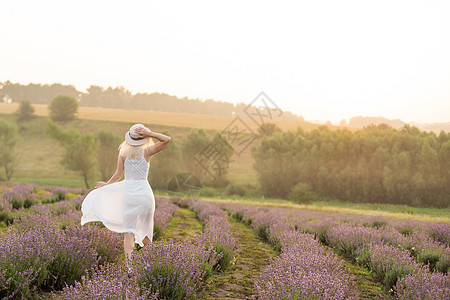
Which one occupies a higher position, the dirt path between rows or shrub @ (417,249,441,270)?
shrub @ (417,249,441,270)

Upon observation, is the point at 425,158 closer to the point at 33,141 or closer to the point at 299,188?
the point at 299,188

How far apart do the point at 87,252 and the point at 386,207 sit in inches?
1062

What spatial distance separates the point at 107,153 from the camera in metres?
43.3

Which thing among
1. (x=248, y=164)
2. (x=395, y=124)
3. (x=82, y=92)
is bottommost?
(x=248, y=164)

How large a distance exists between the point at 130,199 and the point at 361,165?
31.7 m

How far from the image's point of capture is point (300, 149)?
37.3 m

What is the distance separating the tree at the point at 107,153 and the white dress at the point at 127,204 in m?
38.8

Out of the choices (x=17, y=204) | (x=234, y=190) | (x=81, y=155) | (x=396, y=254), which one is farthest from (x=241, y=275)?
(x=81, y=155)

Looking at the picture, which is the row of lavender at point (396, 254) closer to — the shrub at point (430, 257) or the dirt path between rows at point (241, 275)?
the shrub at point (430, 257)

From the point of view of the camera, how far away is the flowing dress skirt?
4.35 meters

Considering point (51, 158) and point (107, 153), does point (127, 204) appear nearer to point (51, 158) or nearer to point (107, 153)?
point (107, 153)

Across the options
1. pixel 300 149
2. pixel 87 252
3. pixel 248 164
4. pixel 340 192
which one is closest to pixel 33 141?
pixel 248 164

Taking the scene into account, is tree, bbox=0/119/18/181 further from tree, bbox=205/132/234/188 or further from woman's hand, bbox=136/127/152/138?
woman's hand, bbox=136/127/152/138

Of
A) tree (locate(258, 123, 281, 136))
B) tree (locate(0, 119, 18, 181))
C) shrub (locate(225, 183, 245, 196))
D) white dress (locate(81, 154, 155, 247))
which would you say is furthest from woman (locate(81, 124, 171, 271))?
tree (locate(0, 119, 18, 181))
